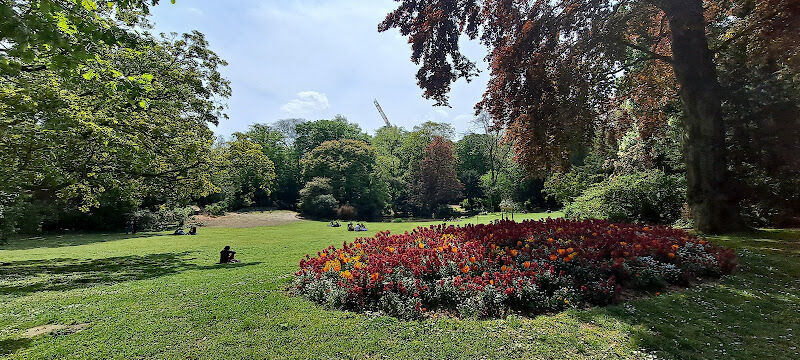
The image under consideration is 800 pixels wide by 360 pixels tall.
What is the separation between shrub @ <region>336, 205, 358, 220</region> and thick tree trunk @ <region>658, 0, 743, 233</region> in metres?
31.0

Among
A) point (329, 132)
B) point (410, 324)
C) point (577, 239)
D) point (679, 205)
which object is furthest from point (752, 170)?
point (329, 132)

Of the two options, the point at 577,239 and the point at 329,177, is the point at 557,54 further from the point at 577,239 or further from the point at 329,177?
the point at 329,177

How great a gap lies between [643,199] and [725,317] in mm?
9994

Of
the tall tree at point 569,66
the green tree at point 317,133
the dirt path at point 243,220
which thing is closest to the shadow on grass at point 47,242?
the dirt path at point 243,220

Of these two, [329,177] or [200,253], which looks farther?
[329,177]

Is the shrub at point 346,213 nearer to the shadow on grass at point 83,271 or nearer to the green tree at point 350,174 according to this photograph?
the green tree at point 350,174

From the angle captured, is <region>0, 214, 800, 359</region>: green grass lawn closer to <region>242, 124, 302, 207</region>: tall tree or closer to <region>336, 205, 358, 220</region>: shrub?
<region>336, 205, 358, 220</region>: shrub

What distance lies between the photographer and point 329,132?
178 ft

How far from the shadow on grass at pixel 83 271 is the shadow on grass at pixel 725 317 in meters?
8.84

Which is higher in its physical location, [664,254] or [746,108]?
[746,108]

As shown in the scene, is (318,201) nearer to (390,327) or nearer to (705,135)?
(705,135)

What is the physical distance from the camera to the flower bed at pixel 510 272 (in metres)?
4.85

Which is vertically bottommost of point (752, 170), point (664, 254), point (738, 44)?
point (664, 254)

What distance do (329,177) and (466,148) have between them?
82.6ft
